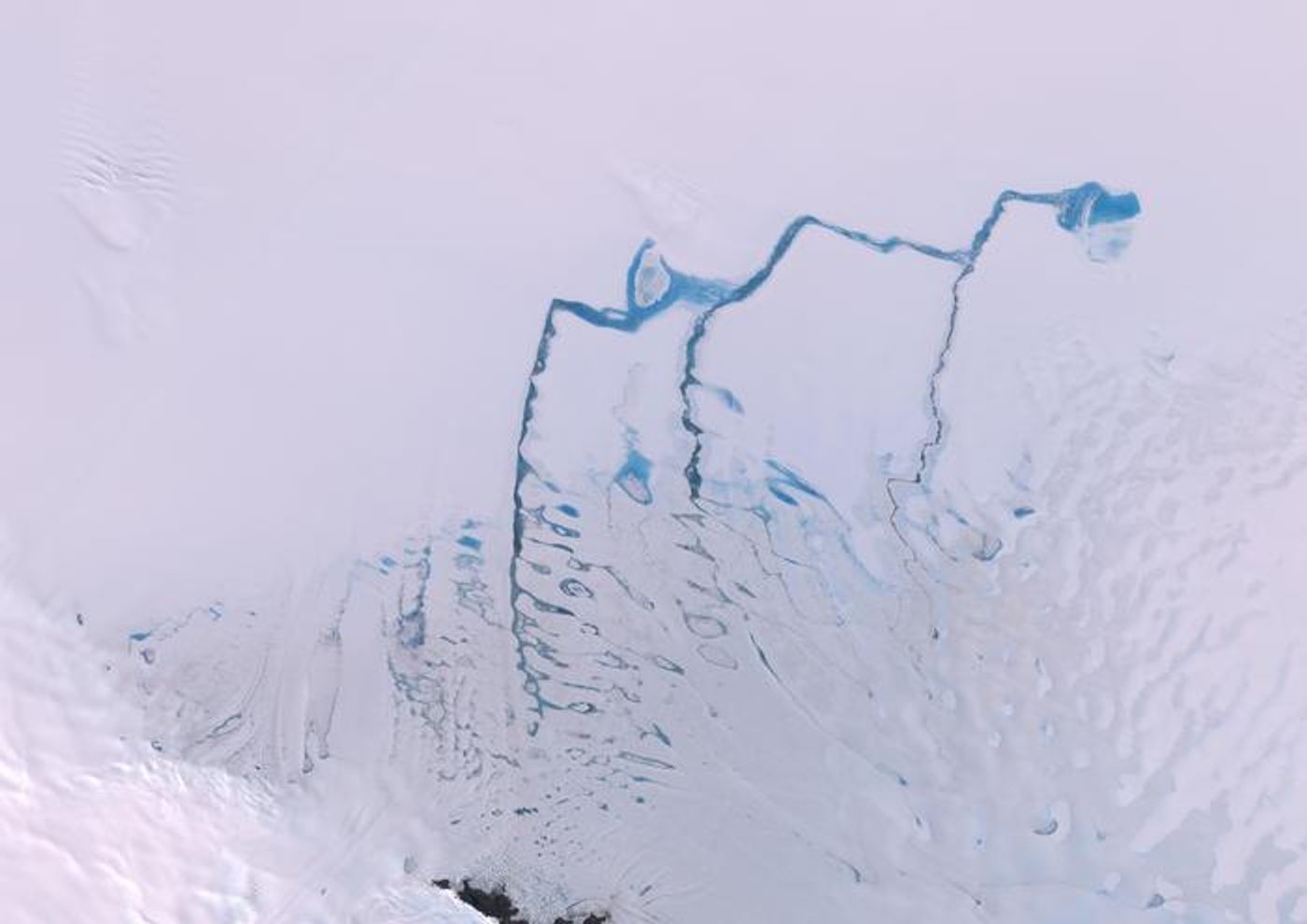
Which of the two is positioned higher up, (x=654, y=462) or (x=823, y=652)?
(x=654, y=462)

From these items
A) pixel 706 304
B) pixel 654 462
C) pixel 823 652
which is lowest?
pixel 823 652

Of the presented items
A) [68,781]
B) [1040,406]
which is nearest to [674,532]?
[1040,406]

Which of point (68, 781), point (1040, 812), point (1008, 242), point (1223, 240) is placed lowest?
point (68, 781)

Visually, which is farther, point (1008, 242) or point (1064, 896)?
point (1008, 242)

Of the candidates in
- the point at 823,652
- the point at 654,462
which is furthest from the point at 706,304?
the point at 823,652

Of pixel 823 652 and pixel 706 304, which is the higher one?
pixel 706 304

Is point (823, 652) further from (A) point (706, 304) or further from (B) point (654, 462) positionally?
(A) point (706, 304)

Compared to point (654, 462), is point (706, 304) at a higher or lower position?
higher

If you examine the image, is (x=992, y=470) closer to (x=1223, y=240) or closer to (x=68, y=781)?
(x=1223, y=240)
